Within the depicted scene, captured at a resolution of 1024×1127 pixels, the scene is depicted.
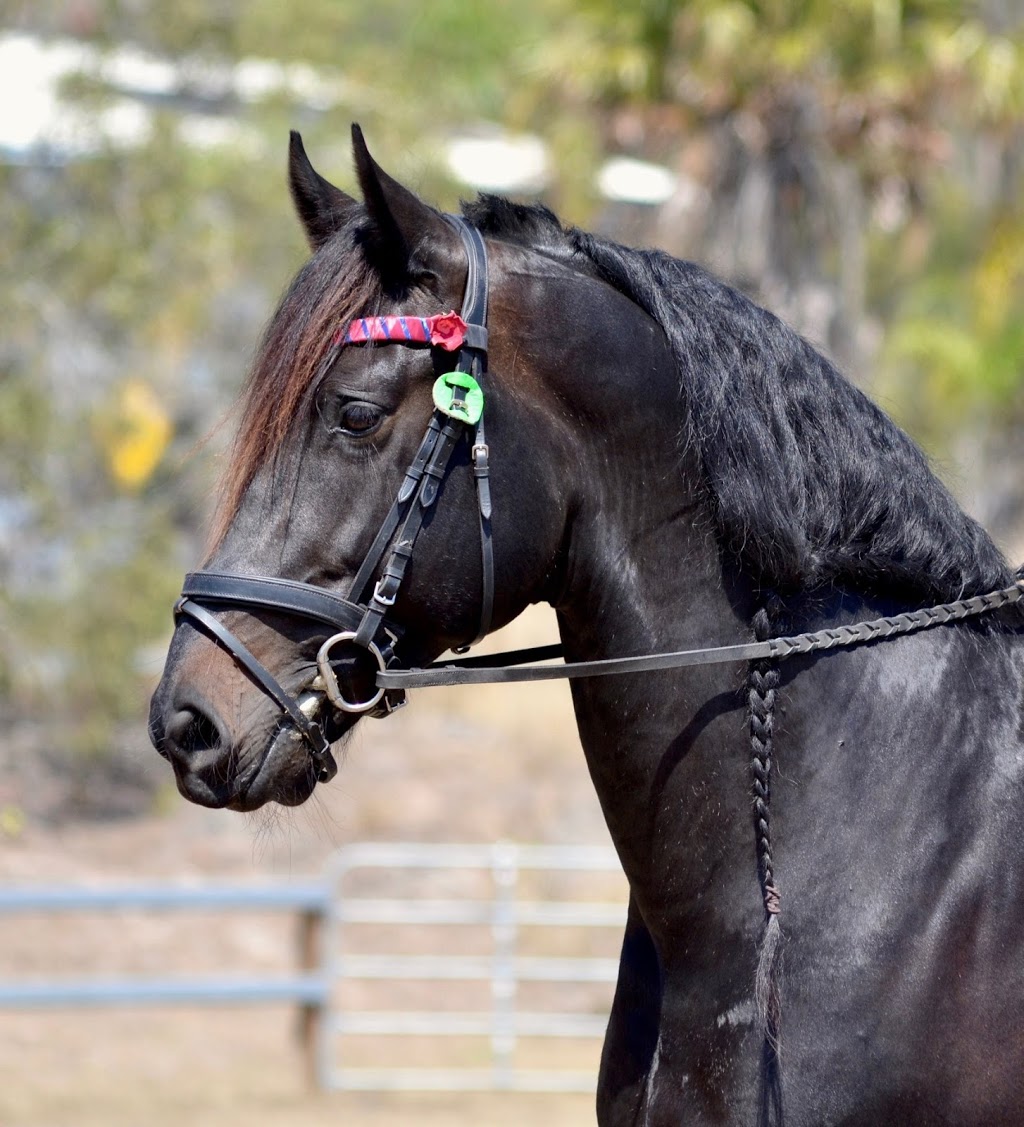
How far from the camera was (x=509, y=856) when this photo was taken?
366 inches

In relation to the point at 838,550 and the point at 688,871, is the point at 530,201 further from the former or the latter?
the point at 688,871

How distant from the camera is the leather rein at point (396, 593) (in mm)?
2438

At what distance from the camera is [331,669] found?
2467 millimetres

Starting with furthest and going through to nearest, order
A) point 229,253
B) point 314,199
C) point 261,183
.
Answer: point 261,183 < point 229,253 < point 314,199

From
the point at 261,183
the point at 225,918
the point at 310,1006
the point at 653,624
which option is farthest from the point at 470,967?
the point at 653,624

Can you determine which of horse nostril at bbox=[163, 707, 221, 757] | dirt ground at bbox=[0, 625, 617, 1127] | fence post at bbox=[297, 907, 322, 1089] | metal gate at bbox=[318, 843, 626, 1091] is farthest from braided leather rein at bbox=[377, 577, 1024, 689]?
fence post at bbox=[297, 907, 322, 1089]

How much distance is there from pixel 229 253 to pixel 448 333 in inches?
443

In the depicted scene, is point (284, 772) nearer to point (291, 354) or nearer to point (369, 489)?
point (369, 489)

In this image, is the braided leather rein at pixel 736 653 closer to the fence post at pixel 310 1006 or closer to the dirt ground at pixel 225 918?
the dirt ground at pixel 225 918

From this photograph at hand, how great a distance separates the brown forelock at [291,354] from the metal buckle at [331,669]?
0.93 ft

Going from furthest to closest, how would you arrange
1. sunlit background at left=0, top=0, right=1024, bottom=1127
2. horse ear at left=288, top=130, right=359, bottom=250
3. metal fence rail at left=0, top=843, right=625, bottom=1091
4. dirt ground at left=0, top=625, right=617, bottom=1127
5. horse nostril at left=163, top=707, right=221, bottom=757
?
sunlit background at left=0, top=0, right=1024, bottom=1127, dirt ground at left=0, top=625, right=617, bottom=1127, metal fence rail at left=0, top=843, right=625, bottom=1091, horse ear at left=288, top=130, right=359, bottom=250, horse nostril at left=163, top=707, right=221, bottom=757

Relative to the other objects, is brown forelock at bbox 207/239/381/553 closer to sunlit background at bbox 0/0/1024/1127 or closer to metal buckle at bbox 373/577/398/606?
metal buckle at bbox 373/577/398/606

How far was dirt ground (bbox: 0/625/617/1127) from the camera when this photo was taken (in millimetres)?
8477

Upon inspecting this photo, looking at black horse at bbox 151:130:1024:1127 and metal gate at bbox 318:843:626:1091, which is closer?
black horse at bbox 151:130:1024:1127
